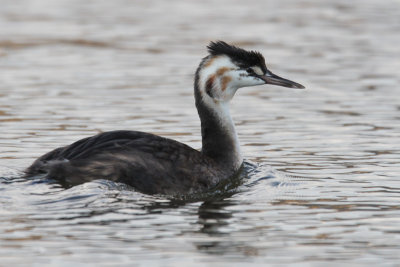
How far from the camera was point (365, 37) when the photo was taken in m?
22.0

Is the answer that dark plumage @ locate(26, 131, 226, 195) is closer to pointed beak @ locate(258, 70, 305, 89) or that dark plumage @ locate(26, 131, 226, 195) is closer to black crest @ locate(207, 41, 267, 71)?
black crest @ locate(207, 41, 267, 71)

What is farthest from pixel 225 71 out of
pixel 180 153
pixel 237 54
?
pixel 180 153

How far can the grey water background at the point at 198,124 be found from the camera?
882 centimetres

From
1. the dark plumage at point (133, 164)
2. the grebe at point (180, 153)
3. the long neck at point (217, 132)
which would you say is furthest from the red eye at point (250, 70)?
the dark plumage at point (133, 164)

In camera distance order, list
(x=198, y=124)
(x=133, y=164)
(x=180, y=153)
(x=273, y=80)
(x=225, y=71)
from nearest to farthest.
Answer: (x=133, y=164) < (x=180, y=153) < (x=225, y=71) < (x=273, y=80) < (x=198, y=124)

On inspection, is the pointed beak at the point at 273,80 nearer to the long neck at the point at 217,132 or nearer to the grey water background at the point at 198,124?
the long neck at the point at 217,132

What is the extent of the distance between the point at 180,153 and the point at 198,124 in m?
3.85

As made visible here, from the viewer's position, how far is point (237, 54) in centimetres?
1195

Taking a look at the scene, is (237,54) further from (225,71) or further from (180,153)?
(180,153)

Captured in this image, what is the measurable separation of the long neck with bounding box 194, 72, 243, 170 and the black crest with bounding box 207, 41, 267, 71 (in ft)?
1.35

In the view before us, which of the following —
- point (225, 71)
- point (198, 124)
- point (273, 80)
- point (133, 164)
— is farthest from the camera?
point (198, 124)

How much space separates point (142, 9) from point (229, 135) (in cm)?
1449

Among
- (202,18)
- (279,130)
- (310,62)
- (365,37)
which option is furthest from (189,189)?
(202,18)

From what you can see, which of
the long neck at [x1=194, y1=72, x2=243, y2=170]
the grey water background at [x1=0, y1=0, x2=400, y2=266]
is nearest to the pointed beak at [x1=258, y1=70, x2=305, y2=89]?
the long neck at [x1=194, y1=72, x2=243, y2=170]
